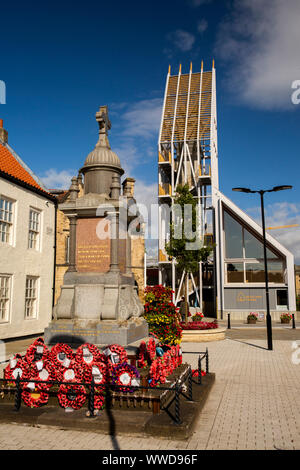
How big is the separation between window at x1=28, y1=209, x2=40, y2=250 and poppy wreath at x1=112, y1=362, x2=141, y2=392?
15.0m

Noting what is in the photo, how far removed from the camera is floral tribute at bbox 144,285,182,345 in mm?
12587

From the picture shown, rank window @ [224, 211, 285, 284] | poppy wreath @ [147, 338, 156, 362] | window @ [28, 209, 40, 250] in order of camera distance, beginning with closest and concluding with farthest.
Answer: poppy wreath @ [147, 338, 156, 362]
window @ [28, 209, 40, 250]
window @ [224, 211, 285, 284]

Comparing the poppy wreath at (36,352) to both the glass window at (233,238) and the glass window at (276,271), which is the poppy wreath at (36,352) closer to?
the glass window at (233,238)

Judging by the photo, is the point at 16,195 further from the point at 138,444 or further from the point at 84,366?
the point at 138,444

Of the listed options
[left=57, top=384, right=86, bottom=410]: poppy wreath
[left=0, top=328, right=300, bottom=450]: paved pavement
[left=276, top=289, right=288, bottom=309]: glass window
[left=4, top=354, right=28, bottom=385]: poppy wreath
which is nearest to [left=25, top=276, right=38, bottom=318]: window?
[left=0, top=328, right=300, bottom=450]: paved pavement

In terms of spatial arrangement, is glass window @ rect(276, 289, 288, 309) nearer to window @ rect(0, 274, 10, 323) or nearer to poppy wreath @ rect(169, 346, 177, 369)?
window @ rect(0, 274, 10, 323)

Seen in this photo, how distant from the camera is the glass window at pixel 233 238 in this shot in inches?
1282

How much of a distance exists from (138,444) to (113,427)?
2.13ft

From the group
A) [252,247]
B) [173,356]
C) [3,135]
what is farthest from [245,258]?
[173,356]

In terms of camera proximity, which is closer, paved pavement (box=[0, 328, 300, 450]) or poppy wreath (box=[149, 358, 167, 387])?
paved pavement (box=[0, 328, 300, 450])

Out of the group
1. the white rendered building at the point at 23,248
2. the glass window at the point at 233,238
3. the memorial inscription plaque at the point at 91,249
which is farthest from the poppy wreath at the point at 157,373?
the glass window at the point at 233,238

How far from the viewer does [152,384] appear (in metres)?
7.62

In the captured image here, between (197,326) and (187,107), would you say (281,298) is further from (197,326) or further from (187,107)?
(187,107)

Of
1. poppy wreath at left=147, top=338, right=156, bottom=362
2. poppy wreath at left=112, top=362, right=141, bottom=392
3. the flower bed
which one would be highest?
poppy wreath at left=147, top=338, right=156, bottom=362
